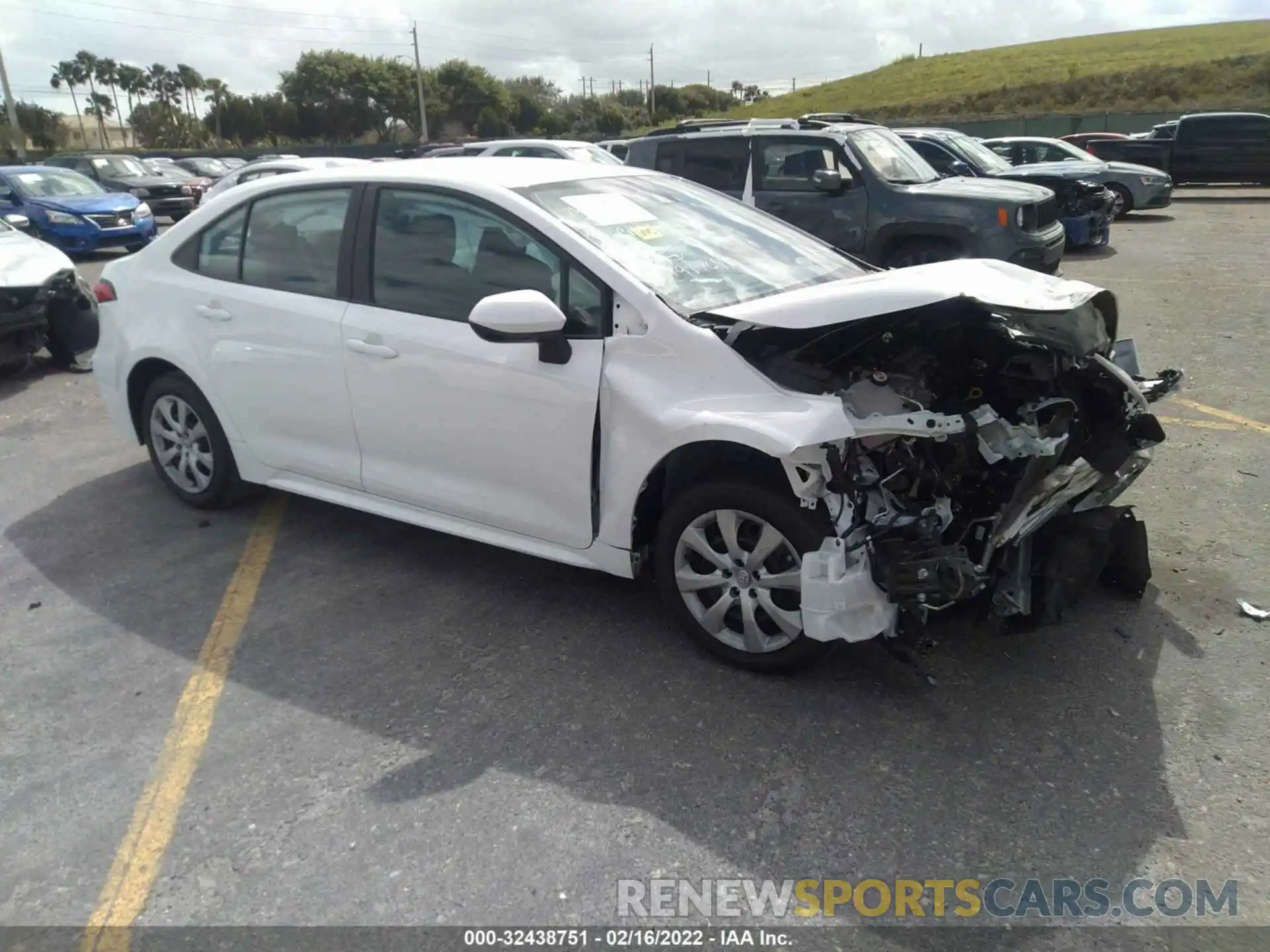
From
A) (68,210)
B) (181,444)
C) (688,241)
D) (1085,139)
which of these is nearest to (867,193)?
(688,241)

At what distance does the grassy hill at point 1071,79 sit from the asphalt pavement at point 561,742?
43688 mm

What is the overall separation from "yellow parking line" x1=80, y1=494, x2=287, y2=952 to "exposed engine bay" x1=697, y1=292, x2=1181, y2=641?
6.83 ft

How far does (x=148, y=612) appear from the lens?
166 inches

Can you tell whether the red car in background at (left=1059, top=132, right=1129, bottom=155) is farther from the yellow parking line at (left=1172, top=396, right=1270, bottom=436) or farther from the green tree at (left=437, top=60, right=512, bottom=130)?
the green tree at (left=437, top=60, right=512, bottom=130)

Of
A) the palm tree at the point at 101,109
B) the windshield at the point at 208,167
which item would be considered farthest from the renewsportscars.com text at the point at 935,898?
the palm tree at the point at 101,109

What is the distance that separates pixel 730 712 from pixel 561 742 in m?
0.59

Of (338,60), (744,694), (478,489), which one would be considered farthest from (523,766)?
(338,60)

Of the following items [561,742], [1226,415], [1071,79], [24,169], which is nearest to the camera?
[561,742]

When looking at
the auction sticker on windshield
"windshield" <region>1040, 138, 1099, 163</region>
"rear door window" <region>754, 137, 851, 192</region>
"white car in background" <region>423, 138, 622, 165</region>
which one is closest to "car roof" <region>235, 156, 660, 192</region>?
the auction sticker on windshield

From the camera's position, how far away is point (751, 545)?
3424 millimetres

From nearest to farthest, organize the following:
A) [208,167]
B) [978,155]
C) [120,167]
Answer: [978,155] → [120,167] → [208,167]

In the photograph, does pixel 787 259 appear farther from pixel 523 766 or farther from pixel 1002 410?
pixel 523 766

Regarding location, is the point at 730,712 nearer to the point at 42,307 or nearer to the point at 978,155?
the point at 42,307

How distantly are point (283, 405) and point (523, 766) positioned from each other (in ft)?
7.48
